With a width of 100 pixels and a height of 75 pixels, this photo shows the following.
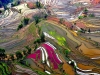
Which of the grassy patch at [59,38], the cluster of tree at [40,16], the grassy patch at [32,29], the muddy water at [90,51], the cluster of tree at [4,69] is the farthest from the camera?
the cluster of tree at [40,16]

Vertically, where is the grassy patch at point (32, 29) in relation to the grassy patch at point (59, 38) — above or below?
above

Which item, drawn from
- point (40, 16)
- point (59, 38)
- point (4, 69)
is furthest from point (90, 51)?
point (40, 16)

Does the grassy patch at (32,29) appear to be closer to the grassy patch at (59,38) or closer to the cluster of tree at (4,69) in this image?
the grassy patch at (59,38)

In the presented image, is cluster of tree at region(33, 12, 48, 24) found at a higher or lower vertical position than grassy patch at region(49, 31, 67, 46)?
higher

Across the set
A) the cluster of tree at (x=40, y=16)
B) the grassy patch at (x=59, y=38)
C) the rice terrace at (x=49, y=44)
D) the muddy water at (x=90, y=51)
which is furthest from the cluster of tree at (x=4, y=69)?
the cluster of tree at (x=40, y=16)

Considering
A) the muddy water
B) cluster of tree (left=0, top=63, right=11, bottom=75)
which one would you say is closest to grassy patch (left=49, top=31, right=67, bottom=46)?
the muddy water

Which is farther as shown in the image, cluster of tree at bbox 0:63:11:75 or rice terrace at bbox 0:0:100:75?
rice terrace at bbox 0:0:100:75

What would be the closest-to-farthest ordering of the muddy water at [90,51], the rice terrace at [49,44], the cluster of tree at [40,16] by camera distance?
the rice terrace at [49,44] → the muddy water at [90,51] → the cluster of tree at [40,16]

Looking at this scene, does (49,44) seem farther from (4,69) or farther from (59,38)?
(4,69)

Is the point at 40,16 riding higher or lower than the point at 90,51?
higher

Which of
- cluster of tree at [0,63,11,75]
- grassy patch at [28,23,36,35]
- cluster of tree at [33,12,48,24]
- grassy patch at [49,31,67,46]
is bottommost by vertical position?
cluster of tree at [0,63,11,75]

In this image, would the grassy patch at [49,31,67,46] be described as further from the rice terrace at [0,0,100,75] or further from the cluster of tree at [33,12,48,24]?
the cluster of tree at [33,12,48,24]

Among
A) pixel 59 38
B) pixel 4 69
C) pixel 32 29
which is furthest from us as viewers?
pixel 32 29
